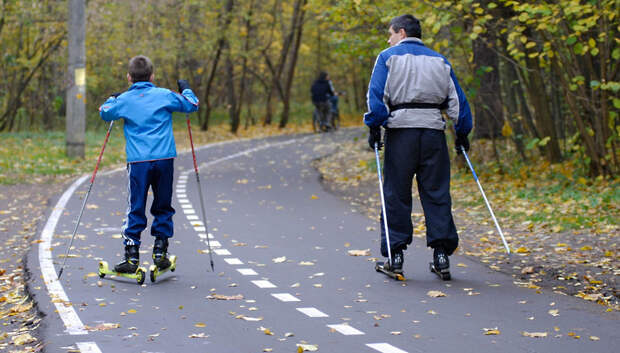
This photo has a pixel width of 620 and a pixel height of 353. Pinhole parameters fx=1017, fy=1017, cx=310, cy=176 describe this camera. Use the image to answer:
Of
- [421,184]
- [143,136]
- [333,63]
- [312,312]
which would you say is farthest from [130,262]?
[333,63]

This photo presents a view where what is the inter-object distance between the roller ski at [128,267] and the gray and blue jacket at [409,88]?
245cm

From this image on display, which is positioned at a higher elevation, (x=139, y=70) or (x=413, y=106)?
(x=139, y=70)

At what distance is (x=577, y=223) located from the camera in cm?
1299

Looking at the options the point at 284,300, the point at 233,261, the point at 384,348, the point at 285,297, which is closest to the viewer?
the point at 384,348

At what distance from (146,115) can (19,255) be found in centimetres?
303

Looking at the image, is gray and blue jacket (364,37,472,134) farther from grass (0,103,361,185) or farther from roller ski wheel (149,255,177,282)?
grass (0,103,361,185)

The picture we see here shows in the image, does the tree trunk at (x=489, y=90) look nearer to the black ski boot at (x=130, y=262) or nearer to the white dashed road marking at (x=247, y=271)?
the white dashed road marking at (x=247, y=271)

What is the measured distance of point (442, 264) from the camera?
9.29 m

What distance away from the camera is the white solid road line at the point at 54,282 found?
24.5ft

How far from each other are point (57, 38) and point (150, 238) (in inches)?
999

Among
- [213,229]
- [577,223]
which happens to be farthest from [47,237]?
[577,223]

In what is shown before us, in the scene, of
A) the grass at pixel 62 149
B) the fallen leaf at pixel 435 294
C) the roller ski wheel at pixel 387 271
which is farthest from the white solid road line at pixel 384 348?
the grass at pixel 62 149

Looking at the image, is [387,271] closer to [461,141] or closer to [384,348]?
[461,141]

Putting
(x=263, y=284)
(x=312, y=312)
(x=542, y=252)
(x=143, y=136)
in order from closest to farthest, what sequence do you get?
1. (x=312, y=312)
2. (x=263, y=284)
3. (x=143, y=136)
4. (x=542, y=252)
